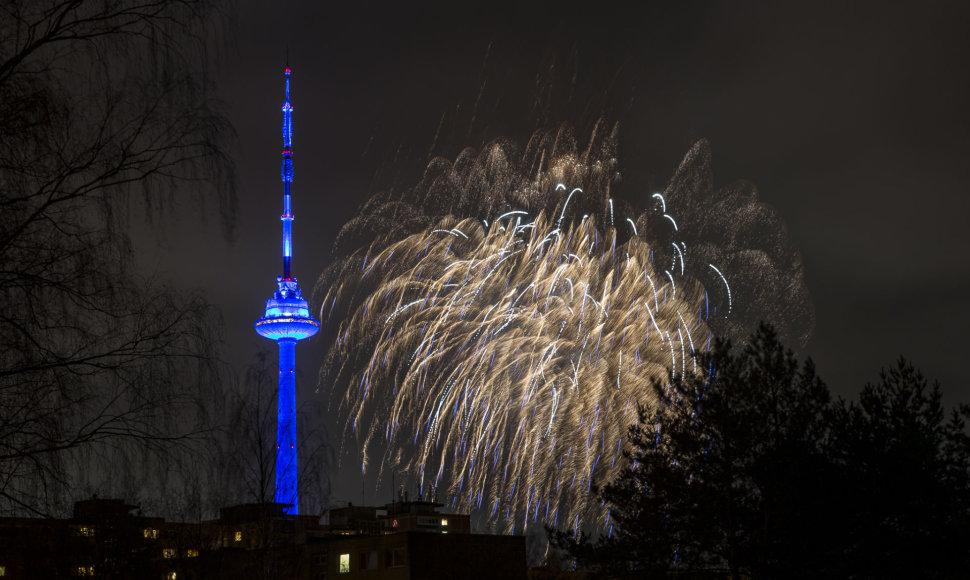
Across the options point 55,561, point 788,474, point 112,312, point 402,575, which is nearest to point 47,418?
point 112,312

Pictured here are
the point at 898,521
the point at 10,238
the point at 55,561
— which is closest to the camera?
the point at 10,238

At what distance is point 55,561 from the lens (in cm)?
2038

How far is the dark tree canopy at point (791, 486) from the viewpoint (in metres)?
32.9

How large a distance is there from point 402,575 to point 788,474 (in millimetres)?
41169

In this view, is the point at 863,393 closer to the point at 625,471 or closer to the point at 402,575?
the point at 625,471

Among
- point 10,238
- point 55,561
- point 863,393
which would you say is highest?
point 863,393

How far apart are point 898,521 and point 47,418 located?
3116cm

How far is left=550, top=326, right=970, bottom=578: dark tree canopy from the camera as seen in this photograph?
3288 cm

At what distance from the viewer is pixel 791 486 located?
32.2 m

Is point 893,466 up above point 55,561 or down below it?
above

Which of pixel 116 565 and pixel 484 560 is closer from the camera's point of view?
pixel 116 565

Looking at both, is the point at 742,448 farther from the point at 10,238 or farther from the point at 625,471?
the point at 10,238

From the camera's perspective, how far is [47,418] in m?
9.80

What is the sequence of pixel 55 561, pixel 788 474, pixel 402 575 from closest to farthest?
pixel 55 561
pixel 788 474
pixel 402 575
